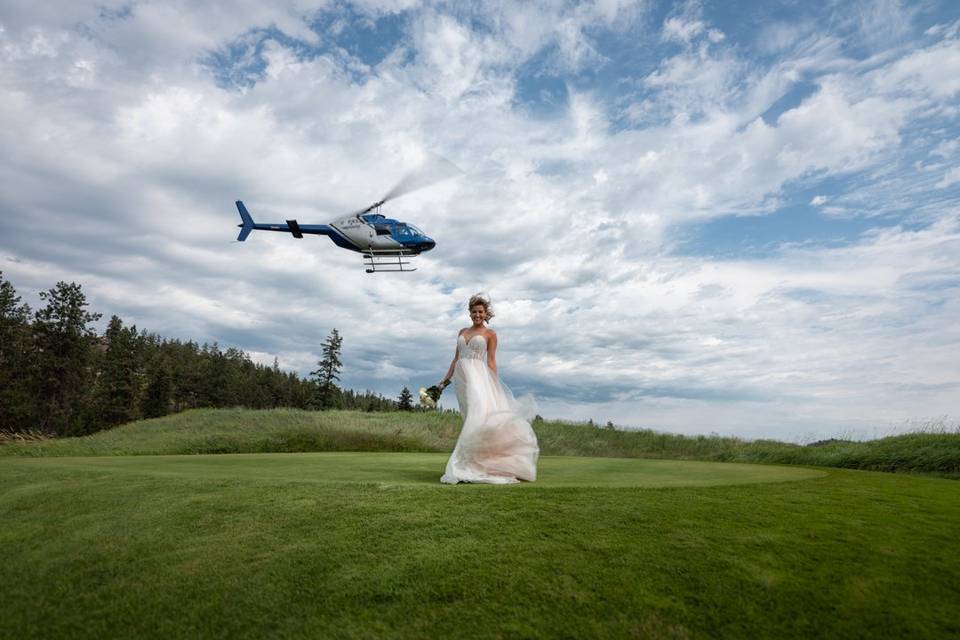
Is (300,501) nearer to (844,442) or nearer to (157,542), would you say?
(157,542)

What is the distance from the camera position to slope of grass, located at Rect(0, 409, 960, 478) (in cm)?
1648

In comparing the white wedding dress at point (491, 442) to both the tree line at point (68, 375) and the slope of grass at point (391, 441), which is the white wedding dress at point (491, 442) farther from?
the tree line at point (68, 375)

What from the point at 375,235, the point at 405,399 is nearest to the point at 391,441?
the point at 375,235

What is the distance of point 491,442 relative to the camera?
9.29 m

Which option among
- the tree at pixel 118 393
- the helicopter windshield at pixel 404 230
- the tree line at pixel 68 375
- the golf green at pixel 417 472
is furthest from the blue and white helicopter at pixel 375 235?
the tree at pixel 118 393

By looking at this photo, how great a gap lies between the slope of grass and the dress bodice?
11.6 metres

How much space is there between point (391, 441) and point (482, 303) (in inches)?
590

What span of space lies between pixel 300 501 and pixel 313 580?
2.17m

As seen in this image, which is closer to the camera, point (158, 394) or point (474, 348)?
point (474, 348)

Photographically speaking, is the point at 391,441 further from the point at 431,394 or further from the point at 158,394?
the point at 158,394

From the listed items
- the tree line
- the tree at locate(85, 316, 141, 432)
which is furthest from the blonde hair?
the tree at locate(85, 316, 141, 432)

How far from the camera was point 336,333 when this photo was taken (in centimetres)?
5688

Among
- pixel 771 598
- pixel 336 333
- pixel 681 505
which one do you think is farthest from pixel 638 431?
pixel 336 333

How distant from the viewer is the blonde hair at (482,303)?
10172mm
